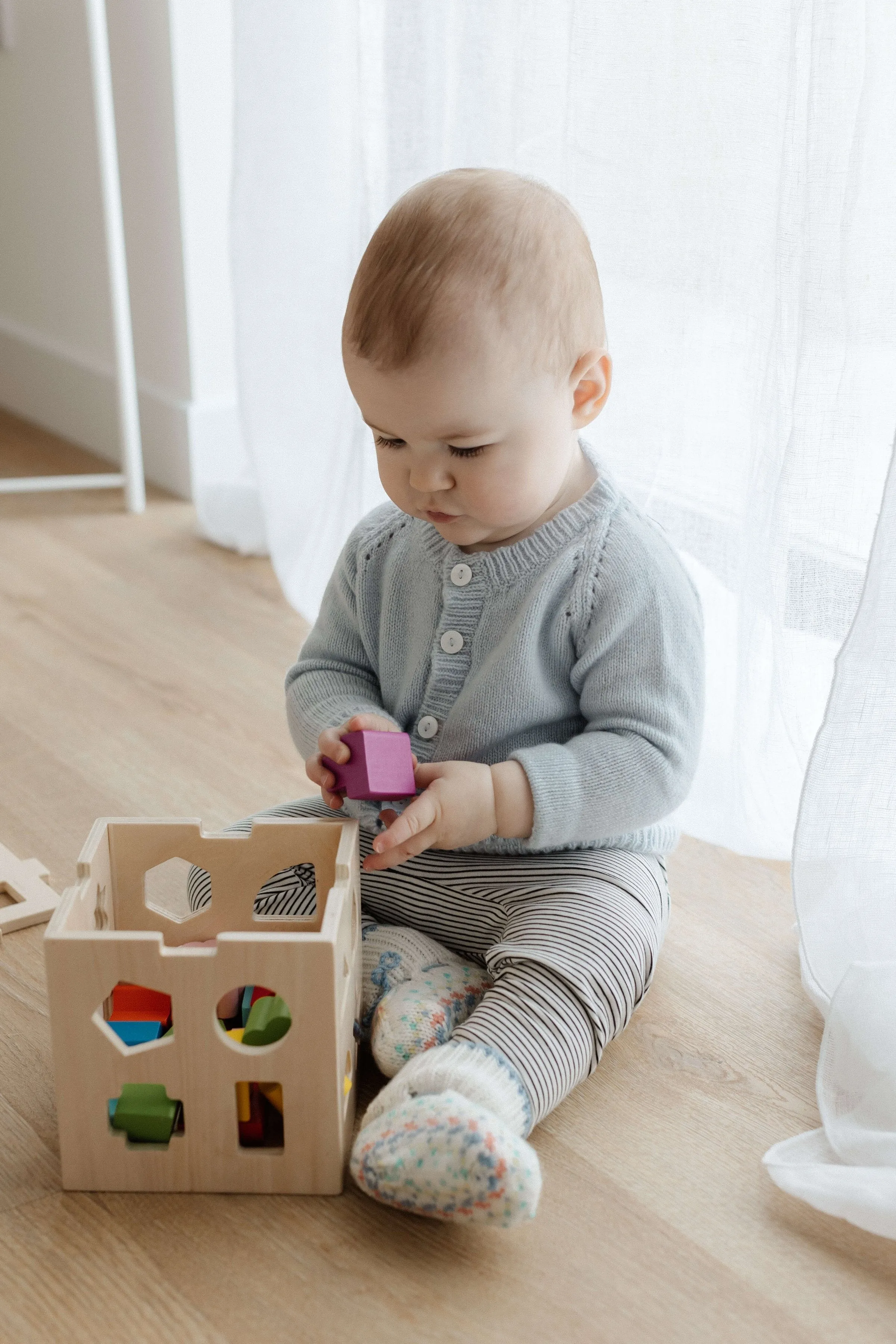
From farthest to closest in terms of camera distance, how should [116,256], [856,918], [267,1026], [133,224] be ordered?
[133,224] < [116,256] < [856,918] < [267,1026]

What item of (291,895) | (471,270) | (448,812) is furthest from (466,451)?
(291,895)

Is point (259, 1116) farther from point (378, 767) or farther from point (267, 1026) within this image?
point (378, 767)

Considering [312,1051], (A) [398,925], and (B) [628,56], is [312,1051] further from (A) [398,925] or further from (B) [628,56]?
(B) [628,56]

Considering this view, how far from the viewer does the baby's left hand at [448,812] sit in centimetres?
87

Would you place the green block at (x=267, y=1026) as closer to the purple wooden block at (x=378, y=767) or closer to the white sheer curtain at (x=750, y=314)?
the purple wooden block at (x=378, y=767)

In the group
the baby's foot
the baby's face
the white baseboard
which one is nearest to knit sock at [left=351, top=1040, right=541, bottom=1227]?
the baby's foot

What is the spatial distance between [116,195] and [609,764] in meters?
1.25

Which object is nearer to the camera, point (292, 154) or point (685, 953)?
Result: point (685, 953)

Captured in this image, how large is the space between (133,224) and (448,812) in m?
1.38

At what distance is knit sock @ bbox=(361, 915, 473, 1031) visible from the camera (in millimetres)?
938

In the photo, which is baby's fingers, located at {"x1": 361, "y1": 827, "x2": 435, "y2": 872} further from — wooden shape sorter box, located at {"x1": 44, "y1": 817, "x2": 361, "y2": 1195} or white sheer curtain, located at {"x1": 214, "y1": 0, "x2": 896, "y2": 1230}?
white sheer curtain, located at {"x1": 214, "y1": 0, "x2": 896, "y2": 1230}

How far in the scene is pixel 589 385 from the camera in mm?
905

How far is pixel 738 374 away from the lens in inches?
42.5

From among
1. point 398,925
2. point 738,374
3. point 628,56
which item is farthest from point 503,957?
point 628,56
